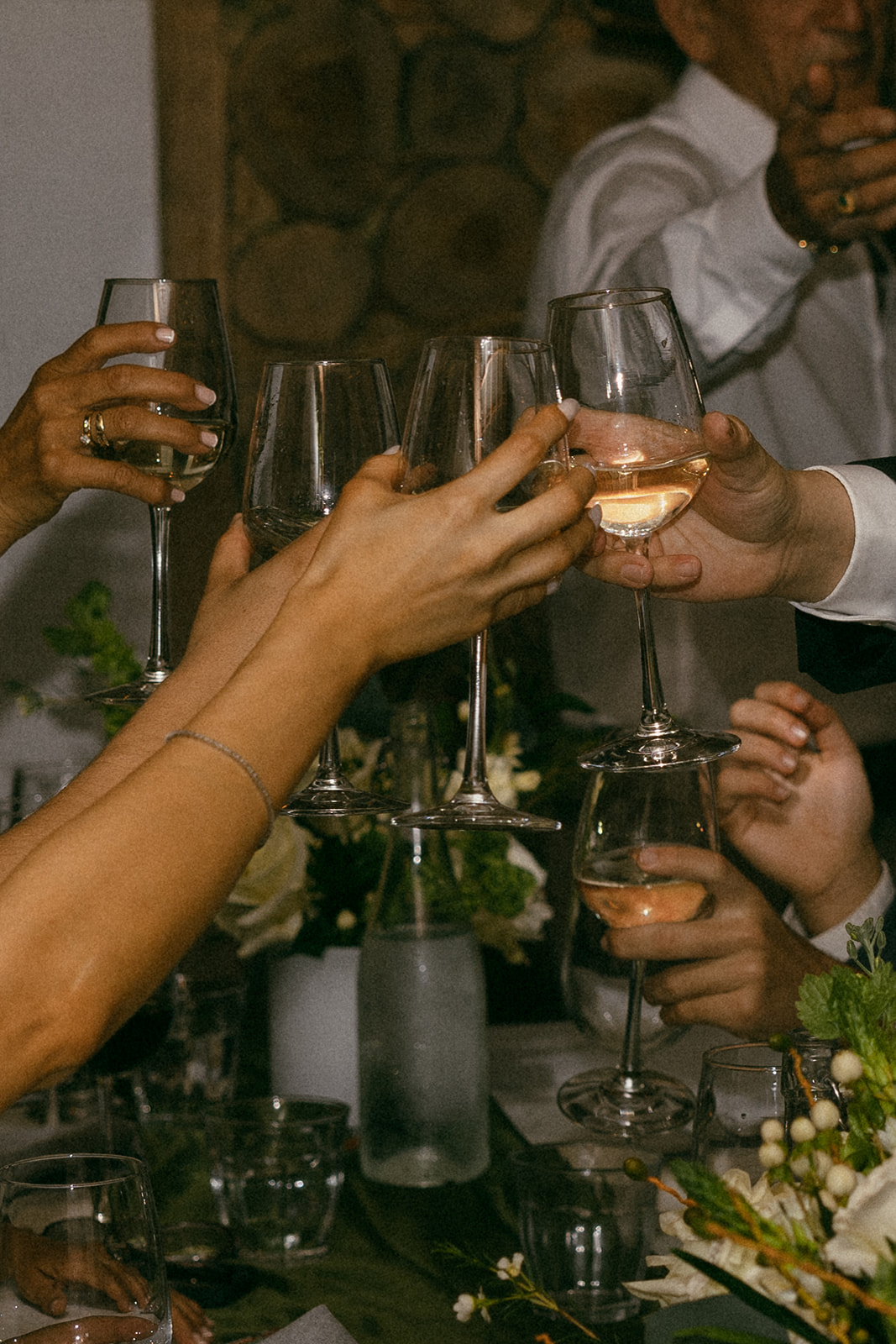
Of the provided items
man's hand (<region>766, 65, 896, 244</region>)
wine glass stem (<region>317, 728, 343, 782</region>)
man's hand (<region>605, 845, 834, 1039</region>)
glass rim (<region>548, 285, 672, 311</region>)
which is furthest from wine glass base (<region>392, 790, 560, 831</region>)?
man's hand (<region>766, 65, 896, 244</region>)

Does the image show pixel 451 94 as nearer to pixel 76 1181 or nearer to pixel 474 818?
pixel 474 818

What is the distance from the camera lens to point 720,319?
6.19 ft

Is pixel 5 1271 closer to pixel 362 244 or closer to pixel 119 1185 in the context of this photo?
pixel 119 1185

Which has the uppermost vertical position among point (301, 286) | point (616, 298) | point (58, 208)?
point (58, 208)

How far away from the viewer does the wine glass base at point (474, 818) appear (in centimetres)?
78

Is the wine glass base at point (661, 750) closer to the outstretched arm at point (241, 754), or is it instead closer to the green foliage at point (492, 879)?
the outstretched arm at point (241, 754)

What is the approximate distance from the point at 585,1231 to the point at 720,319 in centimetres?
131

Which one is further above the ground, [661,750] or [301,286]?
[301,286]

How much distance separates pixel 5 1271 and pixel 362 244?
1.56 meters

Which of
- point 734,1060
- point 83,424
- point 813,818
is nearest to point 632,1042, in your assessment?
point 734,1060

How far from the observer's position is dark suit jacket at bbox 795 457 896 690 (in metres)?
1.32

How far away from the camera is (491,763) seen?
58.2 inches

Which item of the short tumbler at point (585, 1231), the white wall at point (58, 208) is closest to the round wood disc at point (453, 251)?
the white wall at point (58, 208)

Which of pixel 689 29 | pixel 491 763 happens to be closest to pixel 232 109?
pixel 689 29
